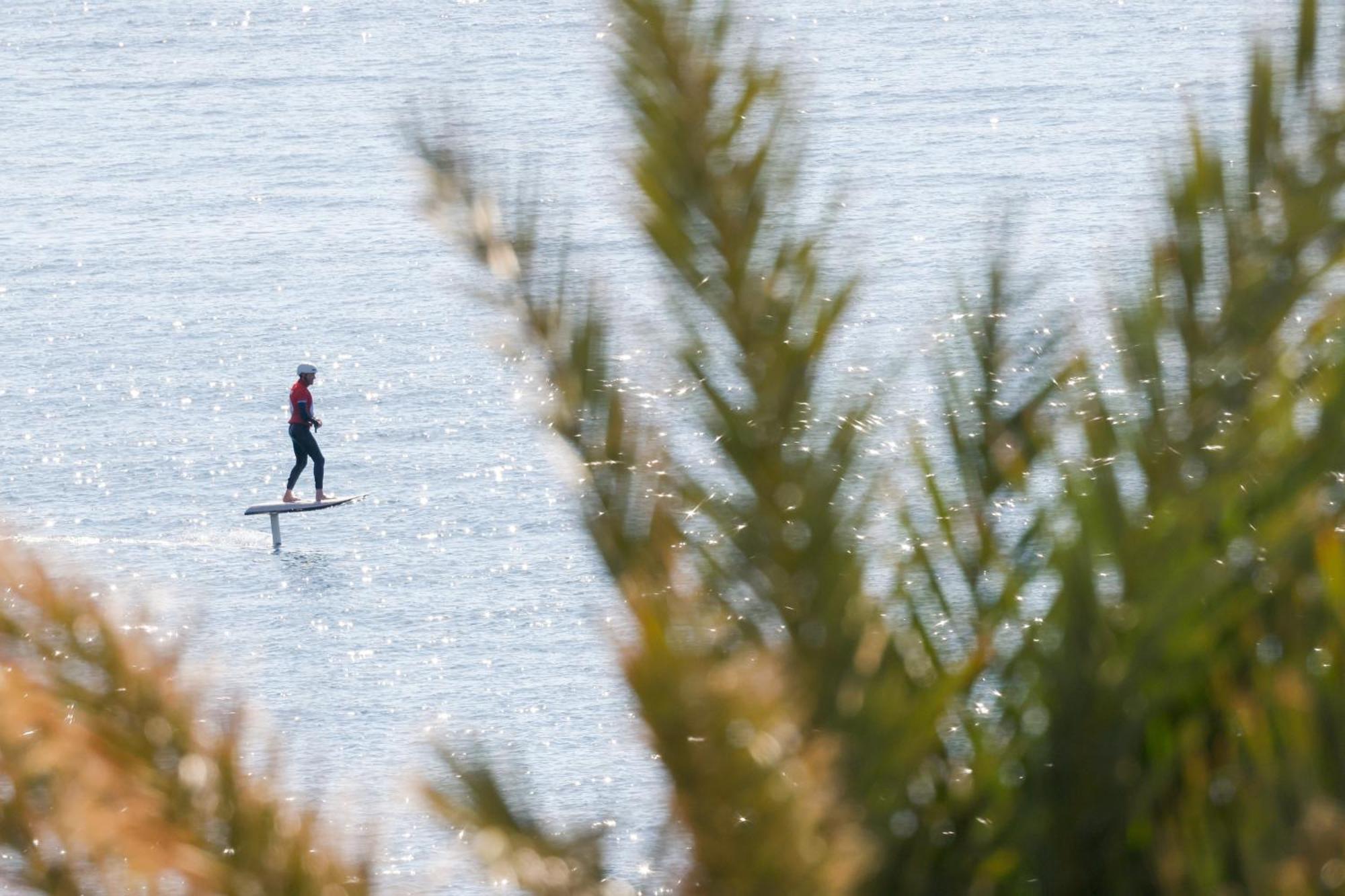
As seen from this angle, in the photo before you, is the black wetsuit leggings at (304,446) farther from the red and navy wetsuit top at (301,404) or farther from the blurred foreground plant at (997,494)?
the blurred foreground plant at (997,494)

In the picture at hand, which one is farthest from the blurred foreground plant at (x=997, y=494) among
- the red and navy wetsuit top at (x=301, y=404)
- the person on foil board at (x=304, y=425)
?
the red and navy wetsuit top at (x=301, y=404)

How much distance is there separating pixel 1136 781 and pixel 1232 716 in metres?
0.24

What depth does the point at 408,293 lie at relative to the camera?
74.1 m

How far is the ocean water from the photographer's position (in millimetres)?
1832

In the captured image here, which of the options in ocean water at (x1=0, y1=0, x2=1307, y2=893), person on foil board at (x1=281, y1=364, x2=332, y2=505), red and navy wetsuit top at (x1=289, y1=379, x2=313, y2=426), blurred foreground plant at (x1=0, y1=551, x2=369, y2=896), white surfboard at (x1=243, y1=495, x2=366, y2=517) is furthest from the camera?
white surfboard at (x1=243, y1=495, x2=366, y2=517)

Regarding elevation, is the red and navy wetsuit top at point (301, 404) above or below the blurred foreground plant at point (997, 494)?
below

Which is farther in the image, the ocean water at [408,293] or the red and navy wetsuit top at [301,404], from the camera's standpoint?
the red and navy wetsuit top at [301,404]

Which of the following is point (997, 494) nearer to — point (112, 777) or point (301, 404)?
point (112, 777)

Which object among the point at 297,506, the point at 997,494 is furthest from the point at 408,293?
the point at 997,494

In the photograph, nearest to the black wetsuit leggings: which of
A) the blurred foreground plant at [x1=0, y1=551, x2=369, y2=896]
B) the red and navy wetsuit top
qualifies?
the red and navy wetsuit top

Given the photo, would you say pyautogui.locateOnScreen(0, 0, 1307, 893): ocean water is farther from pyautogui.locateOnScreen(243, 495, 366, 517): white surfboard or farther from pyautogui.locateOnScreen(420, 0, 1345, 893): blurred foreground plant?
pyautogui.locateOnScreen(243, 495, 366, 517): white surfboard

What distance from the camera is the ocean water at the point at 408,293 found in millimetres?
1832

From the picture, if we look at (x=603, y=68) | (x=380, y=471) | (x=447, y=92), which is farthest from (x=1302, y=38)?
(x=380, y=471)

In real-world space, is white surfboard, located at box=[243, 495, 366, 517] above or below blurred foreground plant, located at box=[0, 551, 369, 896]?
below
